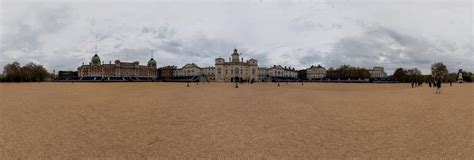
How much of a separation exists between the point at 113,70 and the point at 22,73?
37.2 metres

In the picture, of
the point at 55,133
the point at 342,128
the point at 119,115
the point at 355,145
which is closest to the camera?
the point at 355,145

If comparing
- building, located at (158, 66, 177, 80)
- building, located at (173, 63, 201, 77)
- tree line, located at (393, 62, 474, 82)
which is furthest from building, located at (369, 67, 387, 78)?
building, located at (158, 66, 177, 80)

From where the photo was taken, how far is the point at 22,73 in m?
91.8

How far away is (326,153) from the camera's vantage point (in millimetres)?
5559

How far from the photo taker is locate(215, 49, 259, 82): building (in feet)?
391

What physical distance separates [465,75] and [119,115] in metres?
126

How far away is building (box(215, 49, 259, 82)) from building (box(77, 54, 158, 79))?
39278 mm

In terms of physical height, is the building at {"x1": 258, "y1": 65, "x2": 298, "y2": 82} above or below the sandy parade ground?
above

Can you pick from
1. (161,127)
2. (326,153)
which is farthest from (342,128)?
(161,127)

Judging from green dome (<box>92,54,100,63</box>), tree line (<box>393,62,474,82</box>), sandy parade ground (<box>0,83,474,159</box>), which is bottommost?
sandy parade ground (<box>0,83,474,159</box>)

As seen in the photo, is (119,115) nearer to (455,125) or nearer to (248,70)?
(455,125)

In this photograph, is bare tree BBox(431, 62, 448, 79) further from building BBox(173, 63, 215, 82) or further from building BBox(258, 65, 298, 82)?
building BBox(173, 63, 215, 82)

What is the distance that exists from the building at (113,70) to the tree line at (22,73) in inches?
899

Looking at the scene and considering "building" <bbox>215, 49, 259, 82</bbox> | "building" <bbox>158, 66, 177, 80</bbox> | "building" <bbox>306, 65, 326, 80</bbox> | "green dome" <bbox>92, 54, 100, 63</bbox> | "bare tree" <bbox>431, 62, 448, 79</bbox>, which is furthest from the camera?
"building" <bbox>306, 65, 326, 80</bbox>
